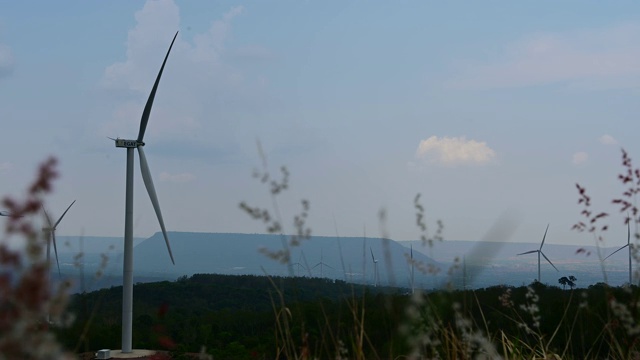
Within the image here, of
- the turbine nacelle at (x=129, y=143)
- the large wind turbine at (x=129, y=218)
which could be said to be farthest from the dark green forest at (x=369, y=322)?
the turbine nacelle at (x=129, y=143)

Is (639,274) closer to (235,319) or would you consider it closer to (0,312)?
(0,312)

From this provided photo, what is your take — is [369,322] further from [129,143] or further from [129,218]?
[129,143]

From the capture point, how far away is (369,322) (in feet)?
53.9

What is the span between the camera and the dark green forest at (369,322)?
5547mm

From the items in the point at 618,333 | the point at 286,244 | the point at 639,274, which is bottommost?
the point at 618,333

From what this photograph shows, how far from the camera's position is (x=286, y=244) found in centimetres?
532

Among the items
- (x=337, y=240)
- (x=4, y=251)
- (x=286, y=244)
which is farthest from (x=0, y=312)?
(x=337, y=240)

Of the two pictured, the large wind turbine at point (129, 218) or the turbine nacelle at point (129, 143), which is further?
the turbine nacelle at point (129, 143)

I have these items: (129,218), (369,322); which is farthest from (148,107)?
(369,322)

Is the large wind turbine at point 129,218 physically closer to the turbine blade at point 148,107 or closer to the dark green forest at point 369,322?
the turbine blade at point 148,107

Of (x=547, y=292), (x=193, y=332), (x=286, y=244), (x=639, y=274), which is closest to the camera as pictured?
(x=286, y=244)

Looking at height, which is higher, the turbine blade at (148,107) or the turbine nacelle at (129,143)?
the turbine blade at (148,107)

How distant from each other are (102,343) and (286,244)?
68.3 ft

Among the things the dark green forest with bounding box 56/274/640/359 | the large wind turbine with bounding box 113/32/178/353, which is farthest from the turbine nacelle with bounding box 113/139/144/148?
the dark green forest with bounding box 56/274/640/359
